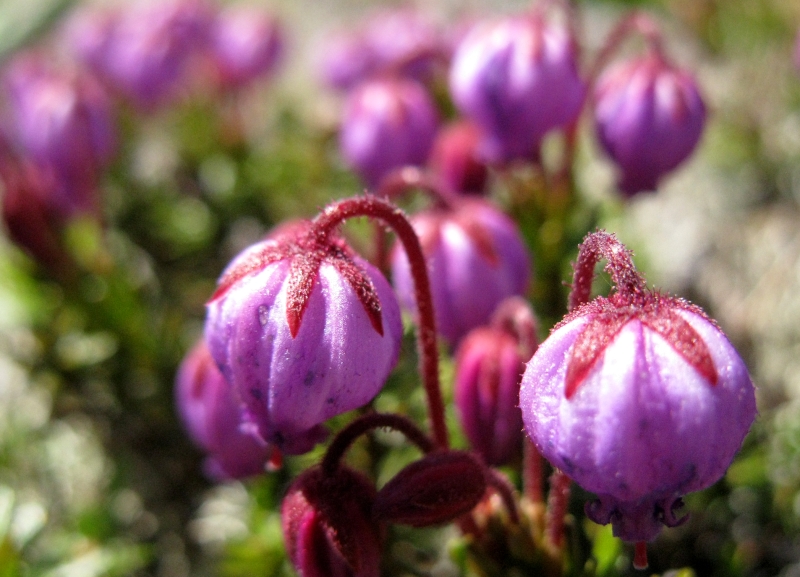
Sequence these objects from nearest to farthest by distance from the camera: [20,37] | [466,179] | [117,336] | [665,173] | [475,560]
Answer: [475,560] → [665,173] → [466,179] → [117,336] → [20,37]

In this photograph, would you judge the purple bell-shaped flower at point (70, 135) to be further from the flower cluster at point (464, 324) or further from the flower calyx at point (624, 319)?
the flower calyx at point (624, 319)

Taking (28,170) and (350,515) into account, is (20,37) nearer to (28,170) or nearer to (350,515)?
(28,170)

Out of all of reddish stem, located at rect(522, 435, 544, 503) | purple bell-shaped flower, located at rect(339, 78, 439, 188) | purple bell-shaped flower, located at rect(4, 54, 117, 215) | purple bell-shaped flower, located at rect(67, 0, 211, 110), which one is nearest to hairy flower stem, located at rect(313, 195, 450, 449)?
reddish stem, located at rect(522, 435, 544, 503)

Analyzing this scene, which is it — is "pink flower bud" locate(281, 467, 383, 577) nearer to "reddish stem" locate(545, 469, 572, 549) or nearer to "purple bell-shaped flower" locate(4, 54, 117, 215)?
"reddish stem" locate(545, 469, 572, 549)

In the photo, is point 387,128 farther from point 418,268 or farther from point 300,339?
point 300,339

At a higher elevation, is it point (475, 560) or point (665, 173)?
point (665, 173)

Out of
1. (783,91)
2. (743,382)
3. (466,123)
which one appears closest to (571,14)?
(466,123)

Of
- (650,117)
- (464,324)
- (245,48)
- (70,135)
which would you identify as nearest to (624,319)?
(464,324)
